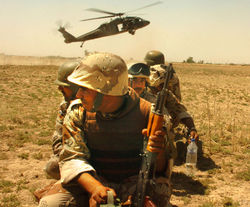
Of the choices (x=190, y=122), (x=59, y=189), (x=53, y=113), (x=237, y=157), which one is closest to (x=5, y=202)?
(x=59, y=189)

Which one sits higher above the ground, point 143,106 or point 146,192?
point 143,106

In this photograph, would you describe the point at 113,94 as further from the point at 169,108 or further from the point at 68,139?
the point at 169,108

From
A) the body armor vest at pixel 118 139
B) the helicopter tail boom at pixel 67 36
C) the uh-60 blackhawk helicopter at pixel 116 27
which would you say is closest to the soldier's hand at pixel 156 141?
the body armor vest at pixel 118 139

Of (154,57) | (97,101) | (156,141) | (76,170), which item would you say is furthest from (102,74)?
(154,57)

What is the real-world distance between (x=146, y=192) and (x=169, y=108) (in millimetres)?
2444

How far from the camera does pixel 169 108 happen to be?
5.02 metres

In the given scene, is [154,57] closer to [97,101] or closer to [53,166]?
[53,166]

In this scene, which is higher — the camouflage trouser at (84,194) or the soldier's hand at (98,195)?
the soldier's hand at (98,195)

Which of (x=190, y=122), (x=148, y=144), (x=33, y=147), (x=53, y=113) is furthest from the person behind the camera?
(x=53, y=113)

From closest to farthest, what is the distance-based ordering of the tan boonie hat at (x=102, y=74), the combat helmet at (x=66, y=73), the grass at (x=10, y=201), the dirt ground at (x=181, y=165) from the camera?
1. the tan boonie hat at (x=102, y=74)
2. the grass at (x=10, y=201)
3. the combat helmet at (x=66, y=73)
4. the dirt ground at (x=181, y=165)

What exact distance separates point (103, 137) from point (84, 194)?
1.72ft

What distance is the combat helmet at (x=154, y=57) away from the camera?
22.9ft

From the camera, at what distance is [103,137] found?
9.41ft

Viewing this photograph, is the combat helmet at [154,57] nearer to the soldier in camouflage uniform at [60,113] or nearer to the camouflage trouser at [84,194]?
the soldier in camouflage uniform at [60,113]
